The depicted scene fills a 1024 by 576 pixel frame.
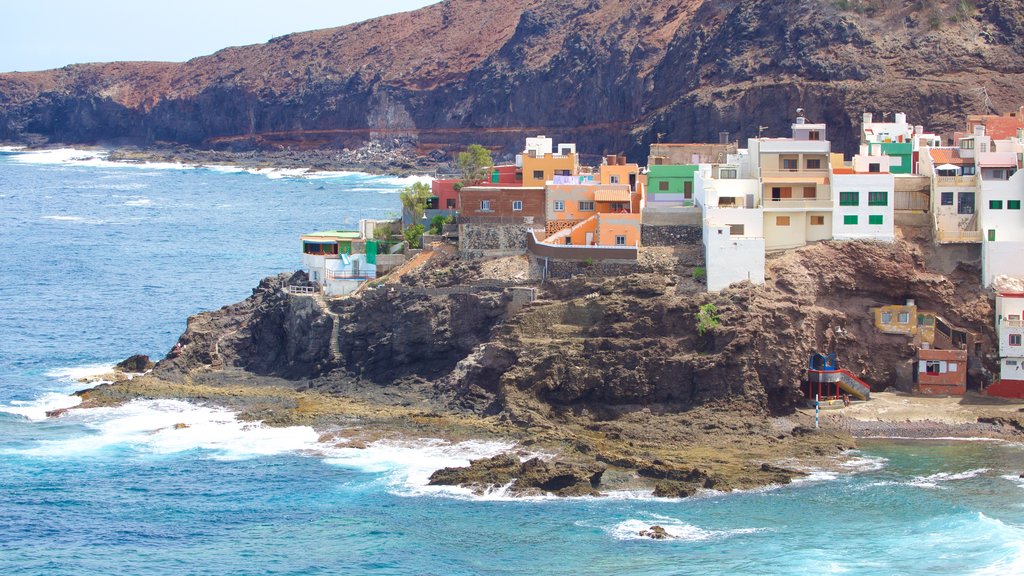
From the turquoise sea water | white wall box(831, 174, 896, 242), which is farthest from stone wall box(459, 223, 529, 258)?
white wall box(831, 174, 896, 242)

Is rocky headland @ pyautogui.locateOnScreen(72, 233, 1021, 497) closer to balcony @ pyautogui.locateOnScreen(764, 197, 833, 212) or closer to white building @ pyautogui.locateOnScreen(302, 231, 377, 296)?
balcony @ pyautogui.locateOnScreen(764, 197, 833, 212)

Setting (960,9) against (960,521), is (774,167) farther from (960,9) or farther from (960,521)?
(960,9)

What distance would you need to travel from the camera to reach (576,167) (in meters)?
78.6

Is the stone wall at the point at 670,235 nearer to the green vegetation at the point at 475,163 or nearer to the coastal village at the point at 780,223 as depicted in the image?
the coastal village at the point at 780,223

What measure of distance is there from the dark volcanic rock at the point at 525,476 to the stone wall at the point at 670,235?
16.3 m

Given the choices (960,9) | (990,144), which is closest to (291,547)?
(990,144)

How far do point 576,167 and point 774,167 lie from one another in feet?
38.9

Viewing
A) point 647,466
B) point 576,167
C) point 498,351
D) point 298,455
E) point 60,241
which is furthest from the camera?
point 60,241

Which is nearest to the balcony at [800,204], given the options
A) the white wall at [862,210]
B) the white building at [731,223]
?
the white wall at [862,210]

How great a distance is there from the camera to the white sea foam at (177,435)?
6112 centimetres

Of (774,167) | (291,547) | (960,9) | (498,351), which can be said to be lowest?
(291,547)

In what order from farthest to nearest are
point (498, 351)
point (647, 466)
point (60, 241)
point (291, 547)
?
point (60, 241) → point (498, 351) → point (647, 466) → point (291, 547)

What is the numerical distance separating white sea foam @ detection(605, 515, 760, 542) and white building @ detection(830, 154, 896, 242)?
72.8ft

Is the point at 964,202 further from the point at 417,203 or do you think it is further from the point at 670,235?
the point at 417,203
